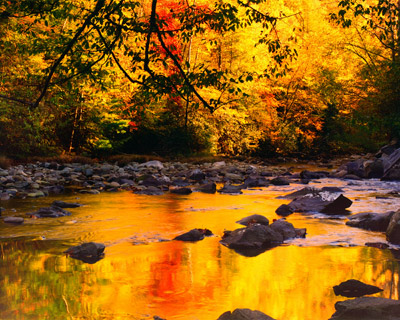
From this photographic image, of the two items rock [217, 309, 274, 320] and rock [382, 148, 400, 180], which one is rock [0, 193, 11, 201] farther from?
rock [382, 148, 400, 180]

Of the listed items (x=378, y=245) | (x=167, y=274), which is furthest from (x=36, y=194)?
(x=378, y=245)

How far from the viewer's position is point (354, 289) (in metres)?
4.13

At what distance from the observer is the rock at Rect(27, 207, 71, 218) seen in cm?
776

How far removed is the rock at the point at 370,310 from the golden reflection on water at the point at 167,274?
25cm

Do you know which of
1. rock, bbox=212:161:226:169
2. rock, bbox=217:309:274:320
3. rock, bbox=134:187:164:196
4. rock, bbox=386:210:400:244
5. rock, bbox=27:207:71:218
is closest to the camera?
rock, bbox=217:309:274:320

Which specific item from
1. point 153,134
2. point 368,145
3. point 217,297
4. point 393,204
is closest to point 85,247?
point 217,297

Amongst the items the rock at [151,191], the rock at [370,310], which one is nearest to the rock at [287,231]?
the rock at [370,310]

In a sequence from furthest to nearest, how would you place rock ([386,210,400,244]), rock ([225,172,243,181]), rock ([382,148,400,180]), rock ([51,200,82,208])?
rock ([225,172,243,181]) < rock ([382,148,400,180]) < rock ([51,200,82,208]) < rock ([386,210,400,244])

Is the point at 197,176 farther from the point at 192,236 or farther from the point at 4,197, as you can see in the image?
the point at 192,236

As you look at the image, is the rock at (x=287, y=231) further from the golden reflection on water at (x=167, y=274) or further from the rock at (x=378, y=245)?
the rock at (x=378, y=245)

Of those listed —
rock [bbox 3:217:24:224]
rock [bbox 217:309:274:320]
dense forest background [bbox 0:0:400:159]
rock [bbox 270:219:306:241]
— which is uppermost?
dense forest background [bbox 0:0:400:159]

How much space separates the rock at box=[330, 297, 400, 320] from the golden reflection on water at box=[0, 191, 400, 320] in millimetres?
253

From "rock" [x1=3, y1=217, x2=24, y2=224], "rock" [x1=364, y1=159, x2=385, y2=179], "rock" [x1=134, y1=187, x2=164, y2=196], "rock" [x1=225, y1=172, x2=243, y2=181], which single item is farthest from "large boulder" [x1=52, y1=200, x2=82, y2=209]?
"rock" [x1=364, y1=159, x2=385, y2=179]

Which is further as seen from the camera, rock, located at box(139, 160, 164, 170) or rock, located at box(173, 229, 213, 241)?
rock, located at box(139, 160, 164, 170)
